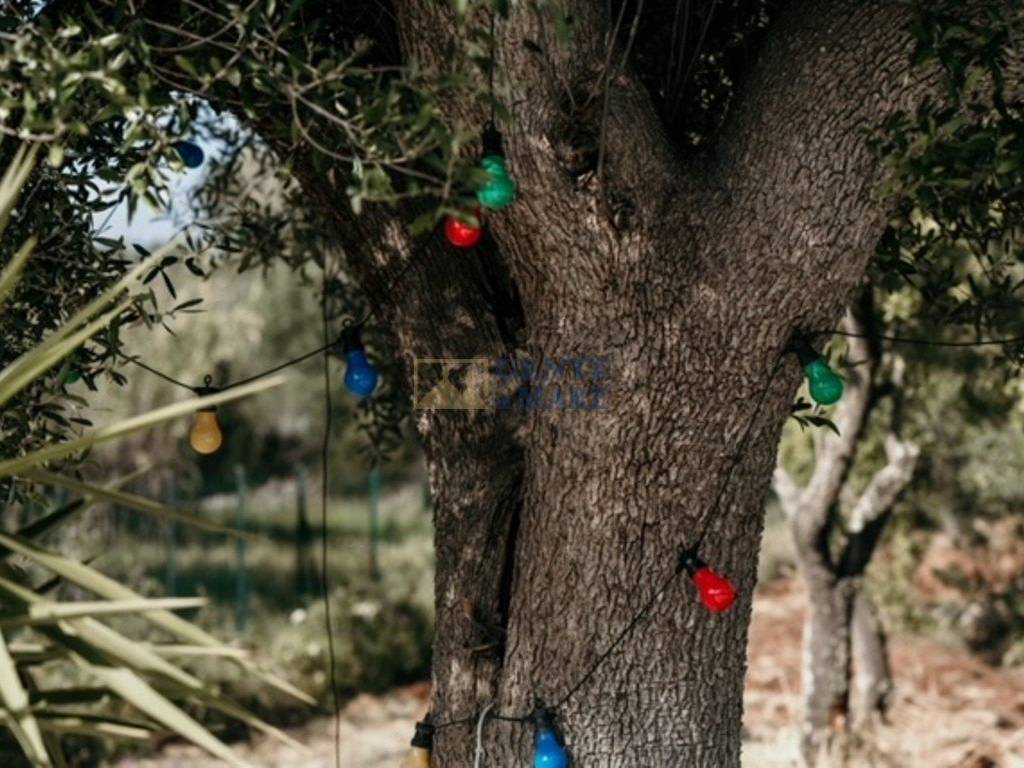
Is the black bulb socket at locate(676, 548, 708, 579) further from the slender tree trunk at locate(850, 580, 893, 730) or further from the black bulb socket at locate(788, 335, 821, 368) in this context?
the slender tree trunk at locate(850, 580, 893, 730)

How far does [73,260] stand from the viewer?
10.8 feet

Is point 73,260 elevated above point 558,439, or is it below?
above

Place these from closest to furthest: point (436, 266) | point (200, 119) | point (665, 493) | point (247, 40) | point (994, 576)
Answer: point (247, 40)
point (665, 493)
point (436, 266)
point (200, 119)
point (994, 576)

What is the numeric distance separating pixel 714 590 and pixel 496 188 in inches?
40.8

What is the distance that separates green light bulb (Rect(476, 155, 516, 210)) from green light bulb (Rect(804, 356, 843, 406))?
33.0 inches

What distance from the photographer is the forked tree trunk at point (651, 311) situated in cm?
297

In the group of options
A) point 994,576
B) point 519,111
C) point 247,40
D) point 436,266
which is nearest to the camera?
point 247,40

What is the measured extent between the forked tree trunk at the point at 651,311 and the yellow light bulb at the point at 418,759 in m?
0.22

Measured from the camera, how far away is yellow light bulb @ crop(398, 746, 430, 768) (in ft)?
11.6

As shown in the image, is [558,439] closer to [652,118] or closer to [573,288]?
[573,288]

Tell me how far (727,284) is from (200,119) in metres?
2.62

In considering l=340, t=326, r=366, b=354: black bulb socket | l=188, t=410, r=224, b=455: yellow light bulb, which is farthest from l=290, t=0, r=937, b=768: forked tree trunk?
l=188, t=410, r=224, b=455: yellow light bulb

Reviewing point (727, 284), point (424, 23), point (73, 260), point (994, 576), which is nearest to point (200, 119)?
point (73, 260)

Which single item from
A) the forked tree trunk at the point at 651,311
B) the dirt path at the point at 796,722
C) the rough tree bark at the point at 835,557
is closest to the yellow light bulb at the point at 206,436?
the forked tree trunk at the point at 651,311
